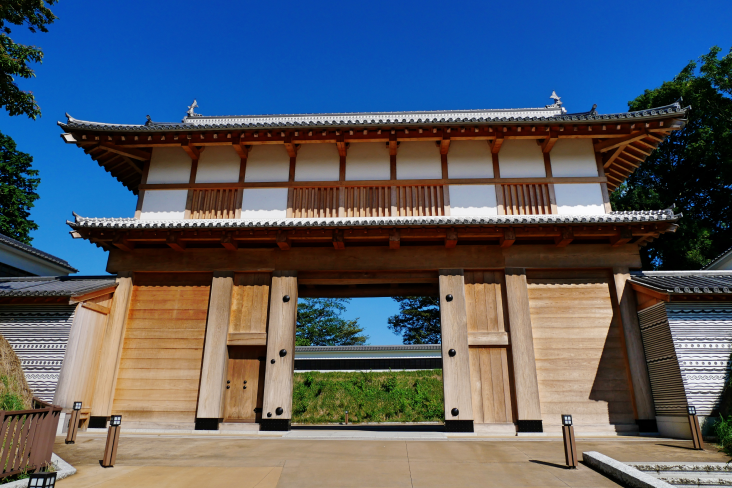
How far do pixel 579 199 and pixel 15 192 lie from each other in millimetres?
26008

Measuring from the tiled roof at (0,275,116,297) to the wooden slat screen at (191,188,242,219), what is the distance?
8.15 ft

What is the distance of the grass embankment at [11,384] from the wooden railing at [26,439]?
62 cm

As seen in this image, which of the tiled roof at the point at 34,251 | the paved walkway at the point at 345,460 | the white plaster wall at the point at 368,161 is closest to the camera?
the paved walkway at the point at 345,460

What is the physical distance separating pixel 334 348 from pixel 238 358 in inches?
510

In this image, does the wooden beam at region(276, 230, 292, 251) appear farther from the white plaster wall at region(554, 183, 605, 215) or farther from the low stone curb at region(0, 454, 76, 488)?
the white plaster wall at region(554, 183, 605, 215)

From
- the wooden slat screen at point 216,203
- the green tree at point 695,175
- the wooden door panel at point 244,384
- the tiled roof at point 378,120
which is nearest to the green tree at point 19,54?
the tiled roof at point 378,120

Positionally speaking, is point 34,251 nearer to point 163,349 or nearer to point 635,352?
point 163,349

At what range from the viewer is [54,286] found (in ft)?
31.0

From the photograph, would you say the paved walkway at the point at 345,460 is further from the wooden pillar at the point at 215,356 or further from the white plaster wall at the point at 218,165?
the white plaster wall at the point at 218,165

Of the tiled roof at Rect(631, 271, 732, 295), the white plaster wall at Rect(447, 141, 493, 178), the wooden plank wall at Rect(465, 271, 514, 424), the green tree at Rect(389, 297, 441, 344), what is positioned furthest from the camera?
the green tree at Rect(389, 297, 441, 344)

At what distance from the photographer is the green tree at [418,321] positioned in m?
33.2

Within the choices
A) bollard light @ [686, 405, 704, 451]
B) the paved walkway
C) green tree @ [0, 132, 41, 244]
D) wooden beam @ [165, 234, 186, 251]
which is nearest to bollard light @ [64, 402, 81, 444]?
the paved walkway

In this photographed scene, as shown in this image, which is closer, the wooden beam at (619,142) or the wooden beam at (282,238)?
the wooden beam at (282,238)

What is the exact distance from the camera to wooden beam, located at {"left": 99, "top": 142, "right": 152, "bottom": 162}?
1010cm
